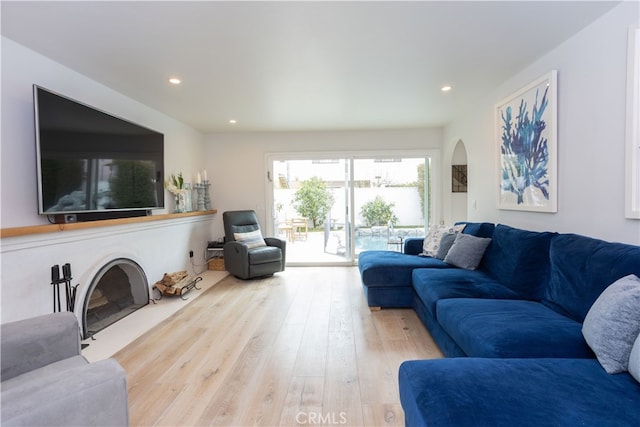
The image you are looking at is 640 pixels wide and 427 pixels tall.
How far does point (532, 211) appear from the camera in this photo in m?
2.74

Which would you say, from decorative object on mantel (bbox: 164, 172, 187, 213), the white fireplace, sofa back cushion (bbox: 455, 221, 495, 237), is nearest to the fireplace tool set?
the white fireplace

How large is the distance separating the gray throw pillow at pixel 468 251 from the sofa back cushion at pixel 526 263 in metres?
0.37

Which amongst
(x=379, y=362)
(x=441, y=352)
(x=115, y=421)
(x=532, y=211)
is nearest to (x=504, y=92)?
(x=532, y=211)

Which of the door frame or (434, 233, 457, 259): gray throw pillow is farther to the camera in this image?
the door frame

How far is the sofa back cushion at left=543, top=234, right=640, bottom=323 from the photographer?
1.61 meters

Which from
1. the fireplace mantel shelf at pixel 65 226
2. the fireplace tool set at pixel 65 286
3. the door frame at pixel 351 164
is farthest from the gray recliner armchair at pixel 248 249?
the fireplace tool set at pixel 65 286

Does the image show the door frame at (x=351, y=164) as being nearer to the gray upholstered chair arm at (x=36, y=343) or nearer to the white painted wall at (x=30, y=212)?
the white painted wall at (x=30, y=212)

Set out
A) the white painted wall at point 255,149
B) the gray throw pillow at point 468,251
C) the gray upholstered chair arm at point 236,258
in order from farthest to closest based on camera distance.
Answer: the white painted wall at point 255,149 → the gray upholstered chair arm at point 236,258 → the gray throw pillow at point 468,251

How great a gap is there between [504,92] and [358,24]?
204 cm

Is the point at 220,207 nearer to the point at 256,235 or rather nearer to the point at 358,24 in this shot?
the point at 256,235

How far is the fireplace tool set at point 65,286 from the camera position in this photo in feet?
7.39

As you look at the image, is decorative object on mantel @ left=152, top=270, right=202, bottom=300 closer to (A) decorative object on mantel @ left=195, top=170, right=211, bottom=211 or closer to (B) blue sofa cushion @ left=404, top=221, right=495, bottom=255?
(A) decorative object on mantel @ left=195, top=170, right=211, bottom=211

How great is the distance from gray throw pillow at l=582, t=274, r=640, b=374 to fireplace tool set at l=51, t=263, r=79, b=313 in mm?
3339

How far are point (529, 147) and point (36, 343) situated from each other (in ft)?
12.0
